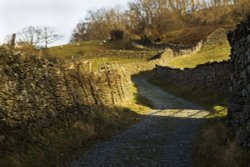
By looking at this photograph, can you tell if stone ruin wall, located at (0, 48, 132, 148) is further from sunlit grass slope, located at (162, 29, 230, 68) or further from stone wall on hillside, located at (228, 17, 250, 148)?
→ sunlit grass slope, located at (162, 29, 230, 68)

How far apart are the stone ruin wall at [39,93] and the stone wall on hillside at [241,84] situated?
7.60 metres

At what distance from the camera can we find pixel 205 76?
120 ft

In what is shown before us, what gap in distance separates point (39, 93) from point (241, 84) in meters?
8.35

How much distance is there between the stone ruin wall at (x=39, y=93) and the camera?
1658cm

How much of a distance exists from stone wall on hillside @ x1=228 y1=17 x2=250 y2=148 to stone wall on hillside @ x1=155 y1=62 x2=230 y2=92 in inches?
542

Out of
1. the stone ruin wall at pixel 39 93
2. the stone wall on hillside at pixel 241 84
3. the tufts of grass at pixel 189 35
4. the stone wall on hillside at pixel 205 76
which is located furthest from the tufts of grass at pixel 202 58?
the stone wall on hillside at pixel 241 84

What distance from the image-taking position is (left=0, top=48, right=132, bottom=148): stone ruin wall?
16.6 meters

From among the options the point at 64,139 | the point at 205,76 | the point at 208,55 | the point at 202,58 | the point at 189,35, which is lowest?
the point at 64,139

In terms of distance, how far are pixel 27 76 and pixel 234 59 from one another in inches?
325

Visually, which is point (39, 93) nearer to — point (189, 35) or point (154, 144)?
point (154, 144)

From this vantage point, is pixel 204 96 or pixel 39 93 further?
pixel 204 96

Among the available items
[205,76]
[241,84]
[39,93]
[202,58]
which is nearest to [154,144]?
[39,93]

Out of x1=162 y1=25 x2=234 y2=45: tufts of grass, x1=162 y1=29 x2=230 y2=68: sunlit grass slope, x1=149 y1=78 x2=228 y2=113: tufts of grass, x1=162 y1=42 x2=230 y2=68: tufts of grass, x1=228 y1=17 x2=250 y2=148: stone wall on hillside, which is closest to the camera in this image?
x1=228 y1=17 x2=250 y2=148: stone wall on hillside

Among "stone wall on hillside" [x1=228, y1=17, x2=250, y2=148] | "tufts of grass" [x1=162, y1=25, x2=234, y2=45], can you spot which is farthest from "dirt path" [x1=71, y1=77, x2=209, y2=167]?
"tufts of grass" [x1=162, y1=25, x2=234, y2=45]
